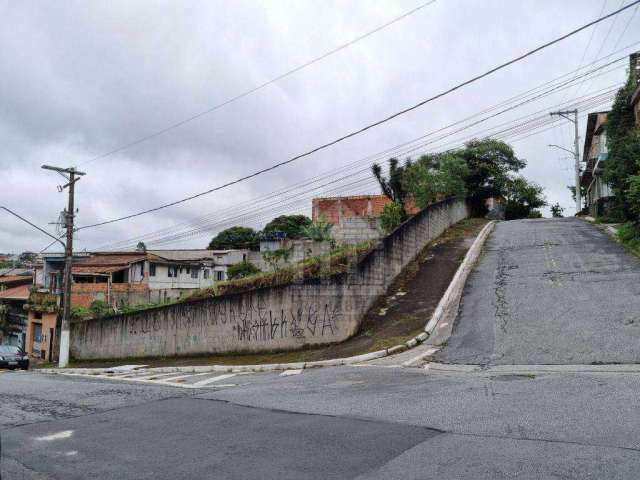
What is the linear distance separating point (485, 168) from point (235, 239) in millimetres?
36509

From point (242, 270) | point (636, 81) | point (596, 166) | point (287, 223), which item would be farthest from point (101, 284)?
point (636, 81)

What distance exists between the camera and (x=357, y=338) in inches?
607

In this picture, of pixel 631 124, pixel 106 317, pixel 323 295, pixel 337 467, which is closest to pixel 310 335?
pixel 323 295

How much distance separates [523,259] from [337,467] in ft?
59.2

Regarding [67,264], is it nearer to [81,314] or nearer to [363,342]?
[81,314]

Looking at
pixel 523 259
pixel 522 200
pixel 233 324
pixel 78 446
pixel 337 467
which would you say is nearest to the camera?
pixel 337 467

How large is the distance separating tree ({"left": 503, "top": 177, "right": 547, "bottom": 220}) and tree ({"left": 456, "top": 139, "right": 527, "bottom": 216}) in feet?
9.79

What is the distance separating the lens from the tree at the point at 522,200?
46.9m

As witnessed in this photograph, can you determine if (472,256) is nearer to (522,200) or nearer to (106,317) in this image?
(106,317)

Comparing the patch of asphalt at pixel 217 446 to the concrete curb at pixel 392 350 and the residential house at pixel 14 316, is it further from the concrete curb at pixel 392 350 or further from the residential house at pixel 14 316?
the residential house at pixel 14 316

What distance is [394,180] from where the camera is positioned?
36.2 metres

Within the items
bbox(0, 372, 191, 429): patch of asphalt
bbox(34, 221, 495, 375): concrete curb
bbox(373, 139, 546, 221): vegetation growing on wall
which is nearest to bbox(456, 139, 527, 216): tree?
bbox(373, 139, 546, 221): vegetation growing on wall

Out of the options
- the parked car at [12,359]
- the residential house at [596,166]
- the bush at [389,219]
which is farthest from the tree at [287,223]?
the parked car at [12,359]

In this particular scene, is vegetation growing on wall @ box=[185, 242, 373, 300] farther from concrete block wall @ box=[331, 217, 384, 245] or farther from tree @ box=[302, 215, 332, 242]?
concrete block wall @ box=[331, 217, 384, 245]
